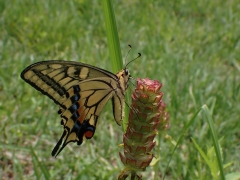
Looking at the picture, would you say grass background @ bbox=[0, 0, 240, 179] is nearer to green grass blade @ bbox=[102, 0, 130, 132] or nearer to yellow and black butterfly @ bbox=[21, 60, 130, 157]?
yellow and black butterfly @ bbox=[21, 60, 130, 157]

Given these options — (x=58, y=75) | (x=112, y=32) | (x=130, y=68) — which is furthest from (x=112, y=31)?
(x=130, y=68)

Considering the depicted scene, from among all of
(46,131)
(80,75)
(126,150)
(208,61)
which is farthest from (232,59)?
(126,150)

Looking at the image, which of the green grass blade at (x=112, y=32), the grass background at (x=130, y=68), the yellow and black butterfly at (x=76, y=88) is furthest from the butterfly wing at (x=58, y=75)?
the grass background at (x=130, y=68)

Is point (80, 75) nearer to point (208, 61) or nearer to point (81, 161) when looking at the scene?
point (81, 161)

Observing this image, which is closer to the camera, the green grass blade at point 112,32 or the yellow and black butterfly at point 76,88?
the green grass blade at point 112,32

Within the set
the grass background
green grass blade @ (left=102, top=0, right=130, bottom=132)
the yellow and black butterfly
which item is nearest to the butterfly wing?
the yellow and black butterfly

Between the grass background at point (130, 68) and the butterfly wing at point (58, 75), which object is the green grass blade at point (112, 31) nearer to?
the butterfly wing at point (58, 75)
